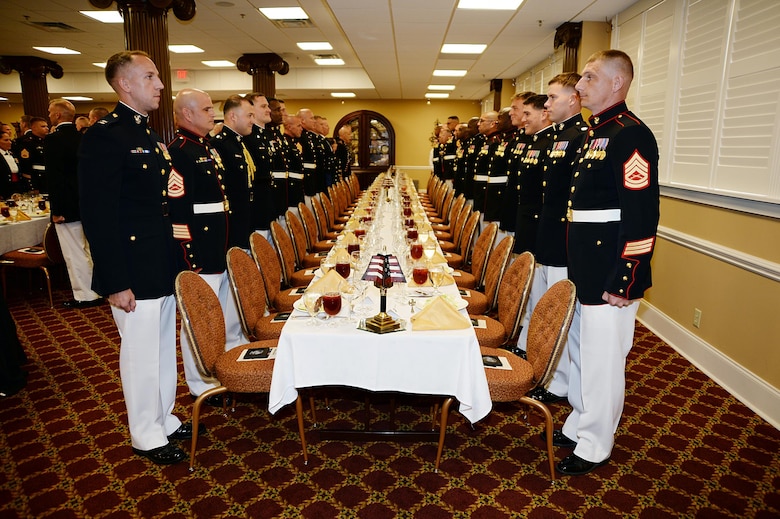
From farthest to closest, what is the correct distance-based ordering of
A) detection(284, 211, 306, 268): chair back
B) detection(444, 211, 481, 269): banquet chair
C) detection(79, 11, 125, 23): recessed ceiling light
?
detection(79, 11, 125, 23): recessed ceiling light < detection(444, 211, 481, 269): banquet chair < detection(284, 211, 306, 268): chair back

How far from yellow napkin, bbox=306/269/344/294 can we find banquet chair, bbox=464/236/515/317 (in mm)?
1116

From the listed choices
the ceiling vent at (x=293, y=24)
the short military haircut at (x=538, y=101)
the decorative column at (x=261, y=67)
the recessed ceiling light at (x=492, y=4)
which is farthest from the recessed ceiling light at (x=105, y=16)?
the short military haircut at (x=538, y=101)

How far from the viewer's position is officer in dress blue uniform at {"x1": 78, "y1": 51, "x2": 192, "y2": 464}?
2374 mm

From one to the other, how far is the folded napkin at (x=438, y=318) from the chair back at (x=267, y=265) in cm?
148

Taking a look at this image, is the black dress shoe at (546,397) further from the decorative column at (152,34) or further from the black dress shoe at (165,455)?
the decorative column at (152,34)

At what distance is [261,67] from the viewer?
10758mm

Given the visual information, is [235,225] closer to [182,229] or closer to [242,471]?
[182,229]

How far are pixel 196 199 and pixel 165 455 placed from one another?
5.21 feet

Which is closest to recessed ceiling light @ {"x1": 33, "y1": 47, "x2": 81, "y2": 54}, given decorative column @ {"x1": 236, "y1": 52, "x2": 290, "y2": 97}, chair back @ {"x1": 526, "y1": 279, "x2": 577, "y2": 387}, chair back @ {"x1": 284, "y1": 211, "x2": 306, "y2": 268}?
decorative column @ {"x1": 236, "y1": 52, "x2": 290, "y2": 97}

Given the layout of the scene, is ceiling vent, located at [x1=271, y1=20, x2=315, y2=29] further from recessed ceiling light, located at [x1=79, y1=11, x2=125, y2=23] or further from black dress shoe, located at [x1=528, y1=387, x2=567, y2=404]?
black dress shoe, located at [x1=528, y1=387, x2=567, y2=404]

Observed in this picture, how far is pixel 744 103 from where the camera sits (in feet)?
12.2

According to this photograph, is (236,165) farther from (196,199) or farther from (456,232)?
(456,232)

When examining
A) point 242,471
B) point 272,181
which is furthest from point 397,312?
point 272,181

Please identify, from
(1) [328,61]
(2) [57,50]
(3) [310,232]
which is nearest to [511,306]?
(3) [310,232]
